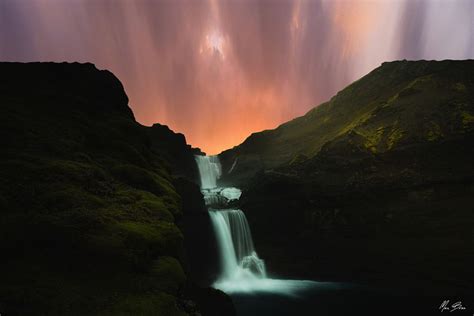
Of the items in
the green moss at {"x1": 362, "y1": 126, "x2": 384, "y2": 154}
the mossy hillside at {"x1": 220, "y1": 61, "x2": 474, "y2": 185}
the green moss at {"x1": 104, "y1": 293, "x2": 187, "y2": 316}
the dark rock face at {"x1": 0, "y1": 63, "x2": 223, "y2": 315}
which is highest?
the mossy hillside at {"x1": 220, "y1": 61, "x2": 474, "y2": 185}

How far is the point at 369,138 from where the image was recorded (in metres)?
45.8

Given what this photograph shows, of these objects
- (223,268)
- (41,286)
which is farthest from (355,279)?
(41,286)

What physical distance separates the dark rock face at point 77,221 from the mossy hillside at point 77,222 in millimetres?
35

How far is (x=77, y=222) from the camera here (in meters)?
12.5

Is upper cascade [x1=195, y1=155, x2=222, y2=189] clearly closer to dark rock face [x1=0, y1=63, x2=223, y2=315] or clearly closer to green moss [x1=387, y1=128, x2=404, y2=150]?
green moss [x1=387, y1=128, x2=404, y2=150]

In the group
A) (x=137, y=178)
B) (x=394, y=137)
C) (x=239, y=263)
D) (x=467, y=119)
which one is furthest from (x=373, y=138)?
(x=137, y=178)

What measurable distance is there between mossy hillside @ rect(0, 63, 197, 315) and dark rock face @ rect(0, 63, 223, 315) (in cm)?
3

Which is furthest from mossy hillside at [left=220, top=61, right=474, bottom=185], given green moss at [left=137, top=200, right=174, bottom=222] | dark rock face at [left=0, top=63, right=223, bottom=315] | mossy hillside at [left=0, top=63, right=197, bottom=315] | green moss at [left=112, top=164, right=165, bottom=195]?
dark rock face at [left=0, top=63, right=223, bottom=315]

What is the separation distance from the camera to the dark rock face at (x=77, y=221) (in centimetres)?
979

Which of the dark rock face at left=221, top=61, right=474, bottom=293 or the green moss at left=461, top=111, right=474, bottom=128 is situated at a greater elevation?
the green moss at left=461, top=111, right=474, bottom=128

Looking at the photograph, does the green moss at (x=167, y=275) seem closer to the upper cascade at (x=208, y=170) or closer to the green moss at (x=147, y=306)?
the green moss at (x=147, y=306)

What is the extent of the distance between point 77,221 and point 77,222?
7 cm

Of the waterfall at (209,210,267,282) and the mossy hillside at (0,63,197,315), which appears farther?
the waterfall at (209,210,267,282)

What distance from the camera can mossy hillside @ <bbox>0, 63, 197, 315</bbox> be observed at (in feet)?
32.1
